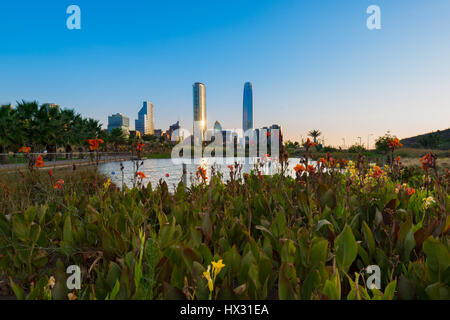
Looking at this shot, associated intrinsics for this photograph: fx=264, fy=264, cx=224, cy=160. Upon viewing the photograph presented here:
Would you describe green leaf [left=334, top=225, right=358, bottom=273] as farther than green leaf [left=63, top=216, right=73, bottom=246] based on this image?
No

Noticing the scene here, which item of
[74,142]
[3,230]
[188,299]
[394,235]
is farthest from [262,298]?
[74,142]

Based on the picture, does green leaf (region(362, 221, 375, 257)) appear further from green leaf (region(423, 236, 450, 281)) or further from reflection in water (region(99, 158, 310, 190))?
reflection in water (region(99, 158, 310, 190))

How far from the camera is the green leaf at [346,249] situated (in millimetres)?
1272

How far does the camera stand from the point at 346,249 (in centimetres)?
129

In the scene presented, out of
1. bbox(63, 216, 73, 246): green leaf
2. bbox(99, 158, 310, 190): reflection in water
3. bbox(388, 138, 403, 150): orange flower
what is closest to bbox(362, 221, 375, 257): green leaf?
bbox(63, 216, 73, 246): green leaf

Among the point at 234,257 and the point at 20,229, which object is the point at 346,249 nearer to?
the point at 234,257

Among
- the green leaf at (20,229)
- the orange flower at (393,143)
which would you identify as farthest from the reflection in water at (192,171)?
the orange flower at (393,143)

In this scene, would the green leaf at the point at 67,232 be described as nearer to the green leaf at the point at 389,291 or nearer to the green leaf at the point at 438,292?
the green leaf at the point at 389,291

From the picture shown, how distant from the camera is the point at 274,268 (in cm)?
137

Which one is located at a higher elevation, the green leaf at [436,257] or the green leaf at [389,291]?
the green leaf at [436,257]

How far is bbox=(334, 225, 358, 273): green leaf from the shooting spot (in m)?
1.27

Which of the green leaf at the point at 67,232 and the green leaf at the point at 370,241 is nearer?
the green leaf at the point at 370,241
